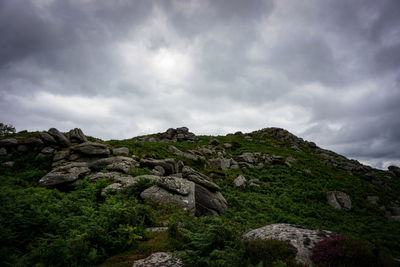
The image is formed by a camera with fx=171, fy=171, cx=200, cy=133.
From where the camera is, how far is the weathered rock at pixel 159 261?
5586mm

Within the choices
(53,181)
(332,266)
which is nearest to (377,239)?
(332,266)

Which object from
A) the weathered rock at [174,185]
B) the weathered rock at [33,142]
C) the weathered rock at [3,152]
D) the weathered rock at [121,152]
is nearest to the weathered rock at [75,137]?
the weathered rock at [33,142]

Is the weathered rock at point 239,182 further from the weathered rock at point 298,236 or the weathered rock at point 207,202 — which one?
the weathered rock at point 298,236

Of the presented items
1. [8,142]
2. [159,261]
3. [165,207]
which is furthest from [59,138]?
[159,261]

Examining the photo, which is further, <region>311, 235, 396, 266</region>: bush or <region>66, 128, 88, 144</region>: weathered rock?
<region>66, 128, 88, 144</region>: weathered rock

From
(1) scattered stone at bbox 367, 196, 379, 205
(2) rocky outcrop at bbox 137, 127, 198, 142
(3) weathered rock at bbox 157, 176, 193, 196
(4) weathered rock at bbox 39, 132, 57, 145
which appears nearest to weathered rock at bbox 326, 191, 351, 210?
(1) scattered stone at bbox 367, 196, 379, 205

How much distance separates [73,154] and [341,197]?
33.0m

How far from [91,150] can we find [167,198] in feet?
45.6

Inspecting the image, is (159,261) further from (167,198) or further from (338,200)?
(338,200)

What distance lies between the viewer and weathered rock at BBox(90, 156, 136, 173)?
1794 centimetres

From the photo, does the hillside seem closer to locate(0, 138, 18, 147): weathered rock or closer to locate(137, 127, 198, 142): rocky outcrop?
locate(0, 138, 18, 147): weathered rock

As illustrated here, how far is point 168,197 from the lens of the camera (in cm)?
1305

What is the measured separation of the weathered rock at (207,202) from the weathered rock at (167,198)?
1.07 m

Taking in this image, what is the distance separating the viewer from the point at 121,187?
45.3ft
